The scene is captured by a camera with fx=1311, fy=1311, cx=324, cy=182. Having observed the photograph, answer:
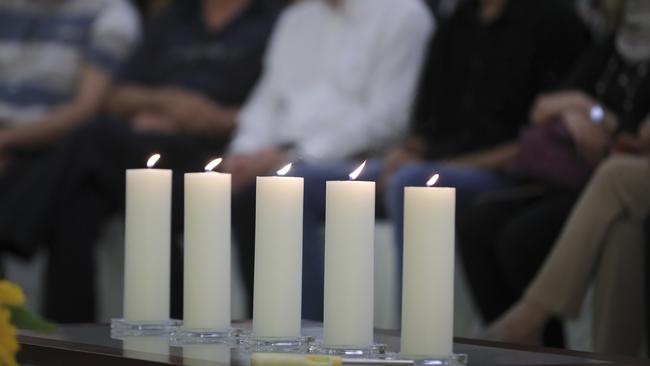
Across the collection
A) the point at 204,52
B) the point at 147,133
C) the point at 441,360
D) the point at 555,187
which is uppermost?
the point at 204,52

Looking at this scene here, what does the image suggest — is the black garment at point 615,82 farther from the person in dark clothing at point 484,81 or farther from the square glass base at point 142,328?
the square glass base at point 142,328

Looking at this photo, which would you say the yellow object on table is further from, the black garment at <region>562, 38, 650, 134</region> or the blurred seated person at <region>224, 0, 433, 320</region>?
the blurred seated person at <region>224, 0, 433, 320</region>

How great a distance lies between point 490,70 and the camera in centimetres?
300

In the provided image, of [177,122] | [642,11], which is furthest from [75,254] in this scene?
[642,11]

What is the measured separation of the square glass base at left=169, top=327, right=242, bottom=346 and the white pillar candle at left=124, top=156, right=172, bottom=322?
4.2 inches

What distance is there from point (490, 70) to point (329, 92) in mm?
399

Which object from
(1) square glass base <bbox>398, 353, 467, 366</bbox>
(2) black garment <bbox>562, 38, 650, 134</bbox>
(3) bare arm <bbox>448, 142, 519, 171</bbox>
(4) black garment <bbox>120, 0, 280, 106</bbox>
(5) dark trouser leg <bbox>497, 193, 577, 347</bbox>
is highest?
(4) black garment <bbox>120, 0, 280, 106</bbox>

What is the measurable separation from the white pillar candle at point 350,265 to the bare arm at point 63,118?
88.0 inches

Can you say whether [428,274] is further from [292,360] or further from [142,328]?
[142,328]

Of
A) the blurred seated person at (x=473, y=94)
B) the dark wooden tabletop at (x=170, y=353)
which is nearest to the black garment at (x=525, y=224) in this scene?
the blurred seated person at (x=473, y=94)

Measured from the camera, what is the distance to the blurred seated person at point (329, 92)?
305 cm

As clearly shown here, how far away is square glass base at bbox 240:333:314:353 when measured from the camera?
54.6 inches

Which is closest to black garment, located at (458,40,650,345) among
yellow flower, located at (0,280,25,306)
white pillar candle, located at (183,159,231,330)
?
white pillar candle, located at (183,159,231,330)

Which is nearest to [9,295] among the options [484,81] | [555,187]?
[555,187]
